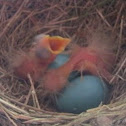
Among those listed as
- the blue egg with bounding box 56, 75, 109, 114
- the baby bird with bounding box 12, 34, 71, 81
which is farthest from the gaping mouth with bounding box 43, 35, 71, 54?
the blue egg with bounding box 56, 75, 109, 114

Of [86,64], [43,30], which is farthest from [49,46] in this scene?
[43,30]

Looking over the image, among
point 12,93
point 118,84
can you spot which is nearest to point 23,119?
point 12,93

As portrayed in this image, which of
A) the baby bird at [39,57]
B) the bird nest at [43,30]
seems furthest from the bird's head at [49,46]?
the bird nest at [43,30]

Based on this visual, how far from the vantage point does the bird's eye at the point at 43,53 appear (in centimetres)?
147

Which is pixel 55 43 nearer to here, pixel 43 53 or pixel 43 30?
pixel 43 53

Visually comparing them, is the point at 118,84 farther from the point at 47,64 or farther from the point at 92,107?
the point at 47,64

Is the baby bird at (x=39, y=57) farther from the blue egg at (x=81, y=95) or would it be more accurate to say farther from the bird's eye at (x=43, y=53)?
the blue egg at (x=81, y=95)

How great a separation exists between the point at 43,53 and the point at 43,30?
0.28 metres

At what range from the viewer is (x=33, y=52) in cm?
151

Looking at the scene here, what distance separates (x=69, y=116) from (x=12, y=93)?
0.24 metres

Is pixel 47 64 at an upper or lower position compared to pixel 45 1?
lower

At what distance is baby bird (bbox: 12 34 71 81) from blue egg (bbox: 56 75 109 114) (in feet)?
0.36

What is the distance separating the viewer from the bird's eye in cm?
147

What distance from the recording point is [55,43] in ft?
4.88
